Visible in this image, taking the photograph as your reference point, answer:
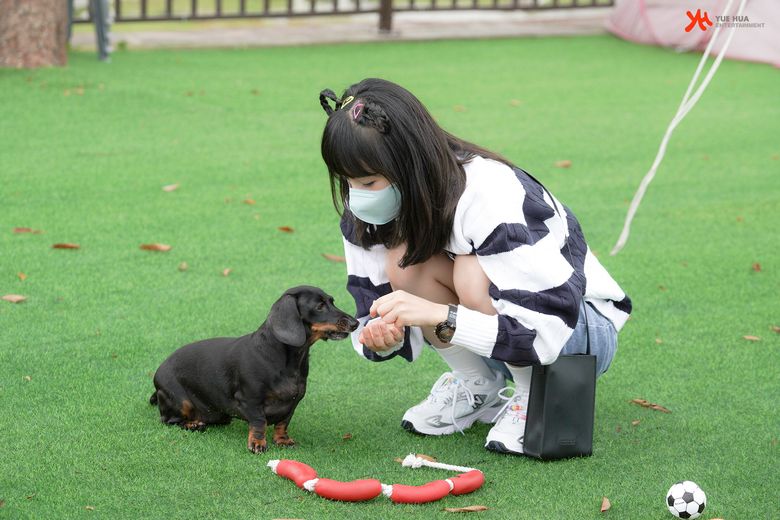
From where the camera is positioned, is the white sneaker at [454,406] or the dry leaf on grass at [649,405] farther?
the dry leaf on grass at [649,405]

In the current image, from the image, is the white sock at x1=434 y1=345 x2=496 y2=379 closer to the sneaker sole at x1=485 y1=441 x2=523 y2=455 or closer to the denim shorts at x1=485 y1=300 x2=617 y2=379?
the denim shorts at x1=485 y1=300 x2=617 y2=379

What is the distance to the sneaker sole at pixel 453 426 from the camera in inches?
124

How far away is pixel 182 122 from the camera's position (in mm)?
7469

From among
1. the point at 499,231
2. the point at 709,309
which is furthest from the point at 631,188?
the point at 499,231

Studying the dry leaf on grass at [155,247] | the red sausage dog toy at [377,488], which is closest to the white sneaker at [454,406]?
the red sausage dog toy at [377,488]

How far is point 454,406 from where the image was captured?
10.4 feet

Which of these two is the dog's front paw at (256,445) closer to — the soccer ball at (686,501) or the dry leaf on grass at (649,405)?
the soccer ball at (686,501)

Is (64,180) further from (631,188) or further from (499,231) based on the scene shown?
(499,231)

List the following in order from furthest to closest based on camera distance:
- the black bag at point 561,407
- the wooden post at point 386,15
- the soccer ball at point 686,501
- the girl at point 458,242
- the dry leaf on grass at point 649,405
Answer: the wooden post at point 386,15 → the dry leaf on grass at point 649,405 → the black bag at point 561,407 → the girl at point 458,242 → the soccer ball at point 686,501

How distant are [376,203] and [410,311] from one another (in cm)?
30

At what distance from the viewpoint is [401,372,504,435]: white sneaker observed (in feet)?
10.4

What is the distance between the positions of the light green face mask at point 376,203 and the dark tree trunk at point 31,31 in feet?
20.4

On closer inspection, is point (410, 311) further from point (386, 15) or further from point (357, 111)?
point (386, 15)

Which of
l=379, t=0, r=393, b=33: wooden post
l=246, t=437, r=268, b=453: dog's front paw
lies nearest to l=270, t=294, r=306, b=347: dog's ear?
l=246, t=437, r=268, b=453: dog's front paw
